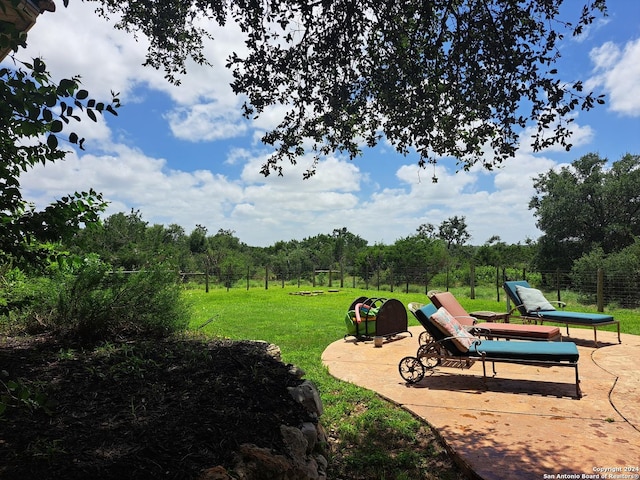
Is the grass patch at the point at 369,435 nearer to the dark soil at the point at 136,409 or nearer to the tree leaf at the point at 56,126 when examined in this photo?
the dark soil at the point at 136,409

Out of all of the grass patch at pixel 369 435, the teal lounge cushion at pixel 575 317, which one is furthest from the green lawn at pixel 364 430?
the teal lounge cushion at pixel 575 317

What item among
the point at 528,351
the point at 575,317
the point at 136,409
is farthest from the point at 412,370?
the point at 575,317

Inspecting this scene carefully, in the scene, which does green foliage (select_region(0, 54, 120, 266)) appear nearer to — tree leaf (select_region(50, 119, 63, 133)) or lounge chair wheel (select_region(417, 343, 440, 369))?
tree leaf (select_region(50, 119, 63, 133))

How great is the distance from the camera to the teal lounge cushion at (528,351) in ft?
14.6

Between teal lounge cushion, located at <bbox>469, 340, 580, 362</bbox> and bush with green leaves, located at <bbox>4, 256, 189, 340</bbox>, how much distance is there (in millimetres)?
3736

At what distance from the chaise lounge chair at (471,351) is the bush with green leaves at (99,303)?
10.0 ft

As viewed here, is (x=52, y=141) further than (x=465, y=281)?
No

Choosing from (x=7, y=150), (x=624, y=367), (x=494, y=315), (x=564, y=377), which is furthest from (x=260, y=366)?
(x=494, y=315)

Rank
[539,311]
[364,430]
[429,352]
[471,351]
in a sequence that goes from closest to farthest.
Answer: [364,430]
[471,351]
[429,352]
[539,311]

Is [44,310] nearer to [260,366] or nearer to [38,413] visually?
[38,413]

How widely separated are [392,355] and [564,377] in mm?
2315

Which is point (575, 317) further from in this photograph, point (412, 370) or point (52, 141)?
point (52, 141)

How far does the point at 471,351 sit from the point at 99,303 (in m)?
4.29

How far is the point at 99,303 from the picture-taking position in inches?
177
